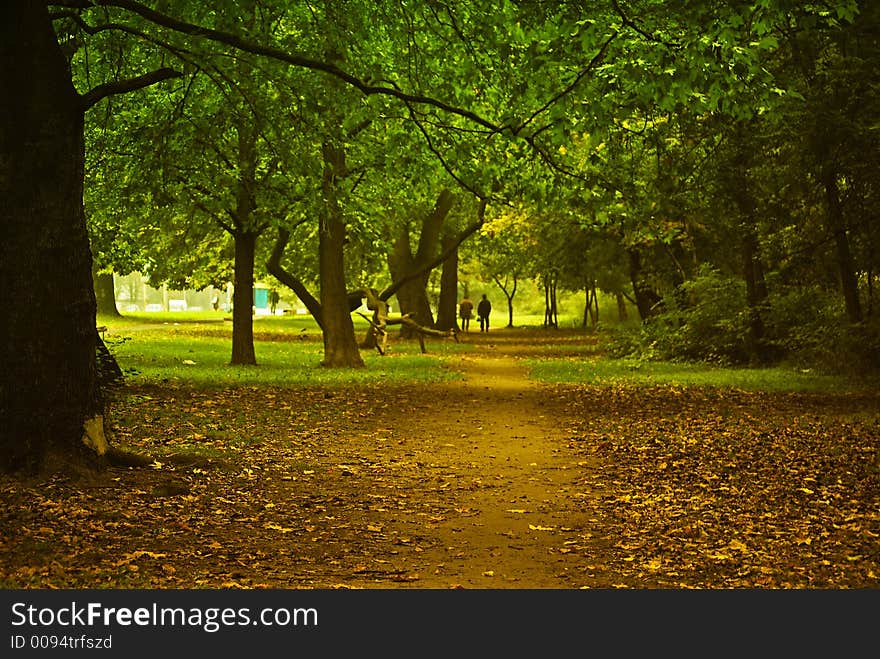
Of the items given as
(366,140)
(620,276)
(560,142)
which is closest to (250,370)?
(366,140)

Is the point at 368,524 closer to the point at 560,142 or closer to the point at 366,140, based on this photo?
the point at 560,142

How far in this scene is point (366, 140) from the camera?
77.1 feet

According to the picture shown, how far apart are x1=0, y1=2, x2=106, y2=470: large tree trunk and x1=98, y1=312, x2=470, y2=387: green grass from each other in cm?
808

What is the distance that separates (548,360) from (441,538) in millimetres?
25059

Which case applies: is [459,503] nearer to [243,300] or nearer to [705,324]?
[243,300]

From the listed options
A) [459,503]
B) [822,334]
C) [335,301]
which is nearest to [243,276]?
[335,301]

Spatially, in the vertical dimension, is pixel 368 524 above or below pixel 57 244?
below

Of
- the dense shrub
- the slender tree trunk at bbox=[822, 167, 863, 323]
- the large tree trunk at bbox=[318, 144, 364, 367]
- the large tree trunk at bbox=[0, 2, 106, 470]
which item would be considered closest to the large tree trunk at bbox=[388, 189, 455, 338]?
the dense shrub

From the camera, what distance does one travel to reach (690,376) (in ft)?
82.3

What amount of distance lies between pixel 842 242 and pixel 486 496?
42.9 feet

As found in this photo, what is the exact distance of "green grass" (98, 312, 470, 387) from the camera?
22.7 metres

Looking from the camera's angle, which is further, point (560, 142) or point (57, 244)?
point (560, 142)

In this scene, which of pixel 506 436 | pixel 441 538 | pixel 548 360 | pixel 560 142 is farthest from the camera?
pixel 548 360

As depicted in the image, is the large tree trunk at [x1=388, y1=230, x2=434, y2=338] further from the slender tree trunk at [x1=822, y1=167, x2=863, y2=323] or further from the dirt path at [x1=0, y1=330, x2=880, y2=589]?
the dirt path at [x1=0, y1=330, x2=880, y2=589]
